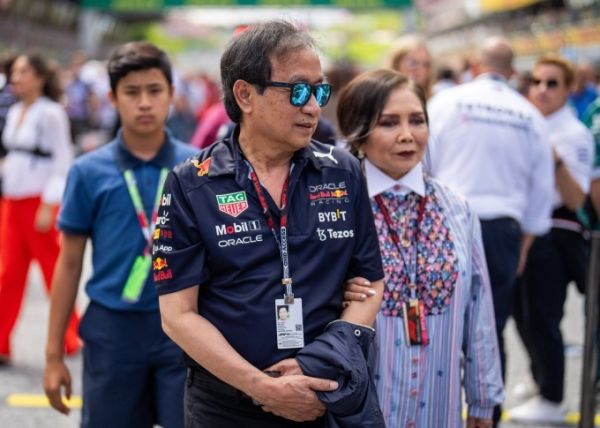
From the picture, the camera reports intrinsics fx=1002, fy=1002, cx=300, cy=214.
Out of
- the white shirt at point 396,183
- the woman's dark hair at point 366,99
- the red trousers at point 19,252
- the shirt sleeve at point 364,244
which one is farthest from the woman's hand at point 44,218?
the shirt sleeve at point 364,244

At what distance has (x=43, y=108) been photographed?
699 cm

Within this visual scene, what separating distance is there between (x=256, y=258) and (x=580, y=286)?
372 centimetres

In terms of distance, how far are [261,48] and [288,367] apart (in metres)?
0.82

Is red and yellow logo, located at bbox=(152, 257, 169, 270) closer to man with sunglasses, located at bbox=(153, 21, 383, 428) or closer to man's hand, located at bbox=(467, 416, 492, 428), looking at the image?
man with sunglasses, located at bbox=(153, 21, 383, 428)

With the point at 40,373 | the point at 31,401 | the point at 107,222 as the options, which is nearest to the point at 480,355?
the point at 107,222

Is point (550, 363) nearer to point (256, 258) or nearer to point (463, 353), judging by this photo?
point (463, 353)

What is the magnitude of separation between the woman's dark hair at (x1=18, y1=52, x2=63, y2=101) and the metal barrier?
405 centimetres

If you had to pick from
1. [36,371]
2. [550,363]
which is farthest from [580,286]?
[36,371]

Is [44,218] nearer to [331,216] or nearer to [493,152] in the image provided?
[493,152]

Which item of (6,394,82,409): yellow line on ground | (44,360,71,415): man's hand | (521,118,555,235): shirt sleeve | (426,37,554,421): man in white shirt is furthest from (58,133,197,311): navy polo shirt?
(6,394,82,409): yellow line on ground

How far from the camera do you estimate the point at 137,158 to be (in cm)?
372

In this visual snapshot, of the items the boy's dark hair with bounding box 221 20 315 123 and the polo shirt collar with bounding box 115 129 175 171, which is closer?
the boy's dark hair with bounding box 221 20 315 123

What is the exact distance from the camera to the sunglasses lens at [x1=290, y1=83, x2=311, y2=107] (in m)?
2.59

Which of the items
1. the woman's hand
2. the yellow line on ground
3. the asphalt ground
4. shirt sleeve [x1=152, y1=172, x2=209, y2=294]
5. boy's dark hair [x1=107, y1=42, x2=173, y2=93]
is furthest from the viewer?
the woman's hand
